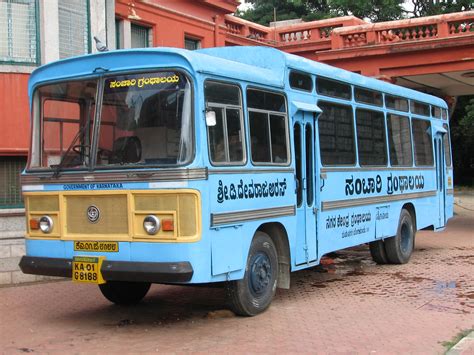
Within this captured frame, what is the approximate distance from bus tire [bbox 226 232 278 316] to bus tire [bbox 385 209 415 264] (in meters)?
4.25

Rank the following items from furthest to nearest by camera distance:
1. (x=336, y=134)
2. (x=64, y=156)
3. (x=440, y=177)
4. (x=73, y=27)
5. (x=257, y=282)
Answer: (x=440, y=177) → (x=73, y=27) → (x=336, y=134) → (x=257, y=282) → (x=64, y=156)

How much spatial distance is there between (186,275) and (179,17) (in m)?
9.91

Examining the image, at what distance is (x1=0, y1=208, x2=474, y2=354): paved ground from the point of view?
619cm

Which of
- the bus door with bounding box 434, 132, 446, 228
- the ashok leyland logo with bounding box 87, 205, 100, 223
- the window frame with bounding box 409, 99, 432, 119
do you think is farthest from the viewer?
the bus door with bounding box 434, 132, 446, 228

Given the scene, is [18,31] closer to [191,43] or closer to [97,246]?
[97,246]

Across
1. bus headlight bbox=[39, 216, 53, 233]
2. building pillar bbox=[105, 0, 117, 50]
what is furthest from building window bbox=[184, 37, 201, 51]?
bus headlight bbox=[39, 216, 53, 233]

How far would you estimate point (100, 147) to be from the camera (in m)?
6.34

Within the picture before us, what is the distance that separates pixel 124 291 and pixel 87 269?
1.76 m

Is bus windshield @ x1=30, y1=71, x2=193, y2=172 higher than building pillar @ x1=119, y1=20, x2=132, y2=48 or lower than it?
lower

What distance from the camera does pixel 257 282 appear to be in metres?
7.07

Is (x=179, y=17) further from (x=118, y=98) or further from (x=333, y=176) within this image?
(x=118, y=98)

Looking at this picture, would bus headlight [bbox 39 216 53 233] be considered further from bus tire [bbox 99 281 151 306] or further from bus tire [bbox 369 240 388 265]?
bus tire [bbox 369 240 388 265]

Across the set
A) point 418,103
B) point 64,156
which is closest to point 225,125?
point 64,156

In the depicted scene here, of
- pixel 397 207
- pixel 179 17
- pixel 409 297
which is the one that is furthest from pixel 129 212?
pixel 179 17
